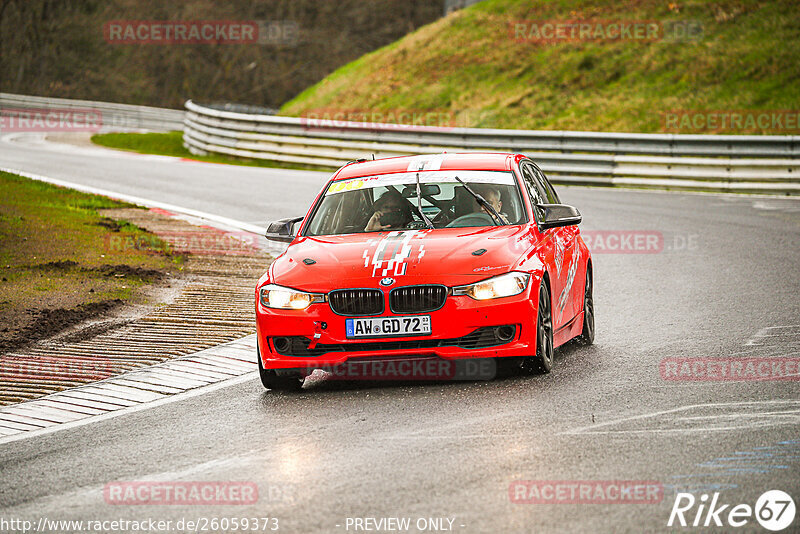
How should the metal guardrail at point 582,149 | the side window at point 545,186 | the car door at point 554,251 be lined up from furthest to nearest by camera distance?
the metal guardrail at point 582,149, the side window at point 545,186, the car door at point 554,251

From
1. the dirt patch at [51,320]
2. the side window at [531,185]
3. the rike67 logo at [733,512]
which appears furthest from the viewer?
the dirt patch at [51,320]

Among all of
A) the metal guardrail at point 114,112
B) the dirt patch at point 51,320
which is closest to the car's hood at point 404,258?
the dirt patch at point 51,320

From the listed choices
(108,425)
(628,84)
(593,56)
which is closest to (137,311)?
(108,425)

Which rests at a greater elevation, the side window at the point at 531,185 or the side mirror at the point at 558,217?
the side window at the point at 531,185

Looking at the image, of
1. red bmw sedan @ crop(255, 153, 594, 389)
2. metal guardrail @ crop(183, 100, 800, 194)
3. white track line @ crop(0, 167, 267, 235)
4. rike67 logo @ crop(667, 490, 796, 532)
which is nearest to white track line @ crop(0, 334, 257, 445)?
red bmw sedan @ crop(255, 153, 594, 389)

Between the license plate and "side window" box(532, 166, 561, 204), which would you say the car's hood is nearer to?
the license plate

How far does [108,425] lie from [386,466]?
2316 millimetres

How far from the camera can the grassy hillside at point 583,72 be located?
29.0 metres

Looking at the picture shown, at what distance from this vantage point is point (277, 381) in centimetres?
810

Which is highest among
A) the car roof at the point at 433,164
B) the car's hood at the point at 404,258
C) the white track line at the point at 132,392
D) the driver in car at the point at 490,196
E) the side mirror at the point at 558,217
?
the car roof at the point at 433,164

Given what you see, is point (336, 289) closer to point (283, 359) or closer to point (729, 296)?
point (283, 359)

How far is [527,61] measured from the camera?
3547cm

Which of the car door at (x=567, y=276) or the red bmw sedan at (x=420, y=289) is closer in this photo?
the red bmw sedan at (x=420, y=289)

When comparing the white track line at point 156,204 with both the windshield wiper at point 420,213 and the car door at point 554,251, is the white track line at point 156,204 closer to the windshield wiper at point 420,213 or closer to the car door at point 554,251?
the car door at point 554,251
